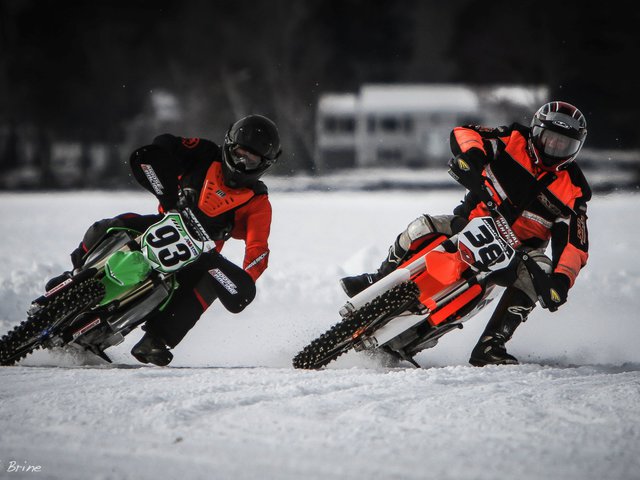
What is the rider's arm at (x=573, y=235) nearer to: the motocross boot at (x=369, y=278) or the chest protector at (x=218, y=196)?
the motocross boot at (x=369, y=278)

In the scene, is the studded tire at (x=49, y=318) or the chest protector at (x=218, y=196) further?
the chest protector at (x=218, y=196)

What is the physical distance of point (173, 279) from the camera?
5.99 meters

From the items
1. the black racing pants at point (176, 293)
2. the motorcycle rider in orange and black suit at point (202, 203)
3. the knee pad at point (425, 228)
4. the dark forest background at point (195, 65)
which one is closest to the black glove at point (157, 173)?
the motorcycle rider in orange and black suit at point (202, 203)

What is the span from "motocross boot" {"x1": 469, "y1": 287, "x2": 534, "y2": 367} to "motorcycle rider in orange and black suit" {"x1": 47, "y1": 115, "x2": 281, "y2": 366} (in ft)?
5.72

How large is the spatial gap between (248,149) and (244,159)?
0.29 feet

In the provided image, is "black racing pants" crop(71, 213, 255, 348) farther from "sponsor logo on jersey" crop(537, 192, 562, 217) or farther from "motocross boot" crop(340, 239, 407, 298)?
"sponsor logo on jersey" crop(537, 192, 562, 217)

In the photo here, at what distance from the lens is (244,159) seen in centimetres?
606

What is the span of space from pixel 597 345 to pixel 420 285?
2.26 meters

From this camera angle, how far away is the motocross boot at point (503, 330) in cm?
614

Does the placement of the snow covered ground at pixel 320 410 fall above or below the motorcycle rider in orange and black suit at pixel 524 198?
below

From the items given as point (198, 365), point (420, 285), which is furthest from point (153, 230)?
point (420, 285)

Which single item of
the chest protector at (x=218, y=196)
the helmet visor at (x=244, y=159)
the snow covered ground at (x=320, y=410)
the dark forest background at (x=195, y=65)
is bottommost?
the snow covered ground at (x=320, y=410)

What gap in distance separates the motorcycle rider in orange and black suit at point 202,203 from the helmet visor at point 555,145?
1.91m

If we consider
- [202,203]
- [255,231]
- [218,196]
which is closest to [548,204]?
[255,231]
